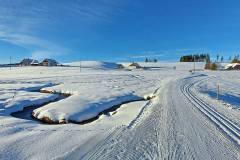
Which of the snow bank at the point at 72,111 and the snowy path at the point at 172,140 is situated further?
the snow bank at the point at 72,111

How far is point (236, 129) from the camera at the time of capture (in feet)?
35.7

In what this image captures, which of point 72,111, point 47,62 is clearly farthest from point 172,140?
point 47,62

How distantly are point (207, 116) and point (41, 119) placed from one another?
8.97 m

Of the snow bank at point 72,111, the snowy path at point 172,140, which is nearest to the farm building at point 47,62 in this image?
the snow bank at point 72,111

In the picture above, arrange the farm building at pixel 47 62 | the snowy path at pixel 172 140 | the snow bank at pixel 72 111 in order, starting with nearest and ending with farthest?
the snowy path at pixel 172 140, the snow bank at pixel 72 111, the farm building at pixel 47 62

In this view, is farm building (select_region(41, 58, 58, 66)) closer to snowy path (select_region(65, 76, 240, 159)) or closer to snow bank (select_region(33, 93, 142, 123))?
snow bank (select_region(33, 93, 142, 123))

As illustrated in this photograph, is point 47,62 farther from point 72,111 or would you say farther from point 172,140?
point 172,140

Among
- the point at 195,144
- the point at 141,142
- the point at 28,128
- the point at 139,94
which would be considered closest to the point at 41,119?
the point at 28,128

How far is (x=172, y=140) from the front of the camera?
9.27 m

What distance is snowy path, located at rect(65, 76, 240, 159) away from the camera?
308 inches

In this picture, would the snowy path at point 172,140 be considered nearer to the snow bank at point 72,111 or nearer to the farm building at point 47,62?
the snow bank at point 72,111

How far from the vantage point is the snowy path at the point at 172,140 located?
7.83m

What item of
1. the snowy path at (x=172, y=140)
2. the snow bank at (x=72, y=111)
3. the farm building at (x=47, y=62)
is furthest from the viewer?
the farm building at (x=47, y=62)

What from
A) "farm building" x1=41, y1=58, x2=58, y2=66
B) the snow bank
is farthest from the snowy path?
"farm building" x1=41, y1=58, x2=58, y2=66
